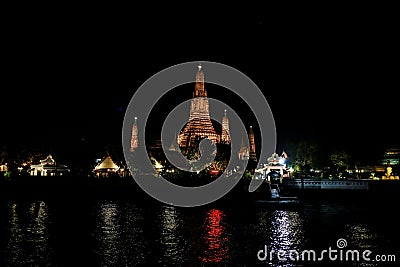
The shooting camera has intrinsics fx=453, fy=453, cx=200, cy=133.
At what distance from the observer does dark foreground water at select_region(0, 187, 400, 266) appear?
1077 centimetres

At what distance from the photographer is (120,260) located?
10492mm

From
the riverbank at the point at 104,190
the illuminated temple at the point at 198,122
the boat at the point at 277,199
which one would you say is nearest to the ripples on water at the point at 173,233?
the boat at the point at 277,199

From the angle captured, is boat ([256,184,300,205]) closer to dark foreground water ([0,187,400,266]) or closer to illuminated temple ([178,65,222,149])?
dark foreground water ([0,187,400,266])

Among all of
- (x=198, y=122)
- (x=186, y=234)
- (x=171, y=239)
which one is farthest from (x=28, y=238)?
(x=198, y=122)

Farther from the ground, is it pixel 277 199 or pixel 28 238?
pixel 277 199

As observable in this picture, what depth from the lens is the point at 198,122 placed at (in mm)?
82500

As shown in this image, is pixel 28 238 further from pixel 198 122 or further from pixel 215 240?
pixel 198 122

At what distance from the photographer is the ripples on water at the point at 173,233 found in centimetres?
1088

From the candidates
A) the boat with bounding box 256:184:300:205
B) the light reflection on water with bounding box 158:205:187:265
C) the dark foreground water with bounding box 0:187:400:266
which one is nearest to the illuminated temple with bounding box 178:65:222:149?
the boat with bounding box 256:184:300:205

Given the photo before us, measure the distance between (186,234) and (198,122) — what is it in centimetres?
6818

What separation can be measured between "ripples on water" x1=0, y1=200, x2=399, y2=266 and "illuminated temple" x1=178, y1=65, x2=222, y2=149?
166ft

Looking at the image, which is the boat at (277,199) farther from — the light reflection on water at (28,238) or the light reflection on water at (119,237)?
the light reflection on water at (28,238)

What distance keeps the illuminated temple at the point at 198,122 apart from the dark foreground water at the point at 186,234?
50.1 meters

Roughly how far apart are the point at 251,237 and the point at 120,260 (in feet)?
16.1
